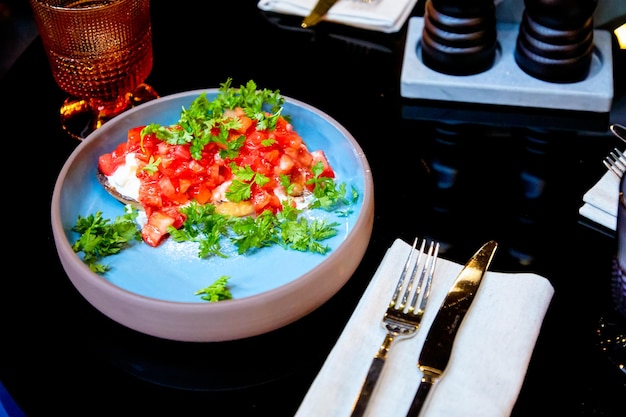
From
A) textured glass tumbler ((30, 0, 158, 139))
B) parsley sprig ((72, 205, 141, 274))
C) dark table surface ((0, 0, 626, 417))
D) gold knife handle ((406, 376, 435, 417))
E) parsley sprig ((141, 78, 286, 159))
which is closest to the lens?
gold knife handle ((406, 376, 435, 417))

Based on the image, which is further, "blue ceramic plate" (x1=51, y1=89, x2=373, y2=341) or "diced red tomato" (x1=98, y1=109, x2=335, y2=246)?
"diced red tomato" (x1=98, y1=109, x2=335, y2=246)

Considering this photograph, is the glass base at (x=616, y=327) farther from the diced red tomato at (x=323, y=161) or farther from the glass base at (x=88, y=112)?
the glass base at (x=88, y=112)

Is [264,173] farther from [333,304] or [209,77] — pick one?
[209,77]

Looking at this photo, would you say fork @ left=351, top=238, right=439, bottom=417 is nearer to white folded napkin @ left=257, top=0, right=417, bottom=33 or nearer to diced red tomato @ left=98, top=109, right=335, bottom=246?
diced red tomato @ left=98, top=109, right=335, bottom=246

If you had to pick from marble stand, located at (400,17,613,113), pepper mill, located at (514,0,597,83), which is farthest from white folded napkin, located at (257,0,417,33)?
pepper mill, located at (514,0,597,83)

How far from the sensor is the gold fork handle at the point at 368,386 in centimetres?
86

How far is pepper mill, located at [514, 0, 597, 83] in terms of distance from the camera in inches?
54.8

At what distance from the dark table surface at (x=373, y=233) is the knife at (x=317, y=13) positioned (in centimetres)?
2

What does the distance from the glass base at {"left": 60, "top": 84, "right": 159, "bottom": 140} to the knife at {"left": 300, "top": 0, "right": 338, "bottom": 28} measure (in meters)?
0.44

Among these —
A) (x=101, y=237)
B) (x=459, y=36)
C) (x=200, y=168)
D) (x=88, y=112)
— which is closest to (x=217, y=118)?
(x=200, y=168)

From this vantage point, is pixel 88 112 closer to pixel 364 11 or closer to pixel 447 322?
pixel 364 11

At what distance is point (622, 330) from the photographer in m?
1.02

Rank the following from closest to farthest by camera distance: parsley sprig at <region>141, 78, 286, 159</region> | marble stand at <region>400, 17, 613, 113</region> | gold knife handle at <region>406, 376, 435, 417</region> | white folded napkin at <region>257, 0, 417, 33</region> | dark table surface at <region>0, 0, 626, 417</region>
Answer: gold knife handle at <region>406, 376, 435, 417</region> < dark table surface at <region>0, 0, 626, 417</region> < parsley sprig at <region>141, 78, 286, 159</region> < marble stand at <region>400, 17, 613, 113</region> < white folded napkin at <region>257, 0, 417, 33</region>

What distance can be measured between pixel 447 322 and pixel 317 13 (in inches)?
41.9
